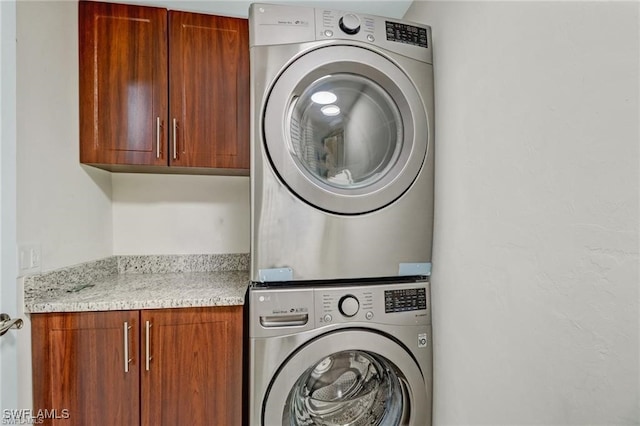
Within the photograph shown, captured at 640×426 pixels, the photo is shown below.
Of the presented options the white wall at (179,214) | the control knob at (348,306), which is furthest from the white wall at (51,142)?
the control knob at (348,306)

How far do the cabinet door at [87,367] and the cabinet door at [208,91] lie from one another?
0.79m

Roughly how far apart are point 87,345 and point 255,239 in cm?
74

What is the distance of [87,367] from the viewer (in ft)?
3.69

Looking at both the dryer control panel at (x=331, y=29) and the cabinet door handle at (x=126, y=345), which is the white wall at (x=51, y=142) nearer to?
the cabinet door handle at (x=126, y=345)

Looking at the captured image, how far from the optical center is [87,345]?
1123 mm

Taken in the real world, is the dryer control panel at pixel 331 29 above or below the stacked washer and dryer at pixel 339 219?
above

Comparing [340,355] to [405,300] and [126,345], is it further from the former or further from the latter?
[126,345]

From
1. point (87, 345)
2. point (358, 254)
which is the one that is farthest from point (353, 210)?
point (87, 345)

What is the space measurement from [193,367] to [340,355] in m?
0.58

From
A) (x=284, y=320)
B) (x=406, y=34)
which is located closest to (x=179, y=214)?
(x=284, y=320)

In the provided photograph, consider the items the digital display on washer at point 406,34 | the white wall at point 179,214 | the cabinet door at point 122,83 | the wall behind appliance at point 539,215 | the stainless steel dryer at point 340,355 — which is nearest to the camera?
the wall behind appliance at point 539,215

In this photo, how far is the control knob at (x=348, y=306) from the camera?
3.74 ft

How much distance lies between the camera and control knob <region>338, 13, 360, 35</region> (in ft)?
3.79

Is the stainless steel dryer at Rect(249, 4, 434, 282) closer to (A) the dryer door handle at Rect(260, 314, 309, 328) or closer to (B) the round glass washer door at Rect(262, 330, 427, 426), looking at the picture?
(A) the dryer door handle at Rect(260, 314, 309, 328)
